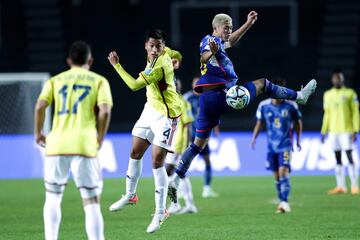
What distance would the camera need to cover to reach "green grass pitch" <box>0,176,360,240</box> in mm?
11414

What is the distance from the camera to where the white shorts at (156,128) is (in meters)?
10.8

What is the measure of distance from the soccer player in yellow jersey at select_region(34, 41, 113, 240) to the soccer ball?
258 centimetres

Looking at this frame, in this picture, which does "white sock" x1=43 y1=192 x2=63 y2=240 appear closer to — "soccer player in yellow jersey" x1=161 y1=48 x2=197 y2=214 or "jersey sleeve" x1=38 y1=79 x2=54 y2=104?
"jersey sleeve" x1=38 y1=79 x2=54 y2=104

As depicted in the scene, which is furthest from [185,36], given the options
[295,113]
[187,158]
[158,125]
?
[158,125]

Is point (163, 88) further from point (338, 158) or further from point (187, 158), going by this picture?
point (338, 158)

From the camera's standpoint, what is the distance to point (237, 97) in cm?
1046

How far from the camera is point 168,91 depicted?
35.5 ft

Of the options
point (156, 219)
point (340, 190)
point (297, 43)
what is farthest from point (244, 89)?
point (297, 43)

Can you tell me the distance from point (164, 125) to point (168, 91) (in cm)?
41

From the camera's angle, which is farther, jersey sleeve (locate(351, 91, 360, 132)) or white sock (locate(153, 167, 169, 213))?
jersey sleeve (locate(351, 91, 360, 132))

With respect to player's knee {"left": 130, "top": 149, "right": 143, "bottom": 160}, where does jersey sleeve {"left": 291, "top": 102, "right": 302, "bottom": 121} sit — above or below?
below

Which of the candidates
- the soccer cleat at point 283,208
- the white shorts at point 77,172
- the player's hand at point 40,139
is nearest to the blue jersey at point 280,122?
the soccer cleat at point 283,208

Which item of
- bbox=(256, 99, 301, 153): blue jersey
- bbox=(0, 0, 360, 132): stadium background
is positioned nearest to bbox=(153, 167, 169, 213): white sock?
bbox=(256, 99, 301, 153): blue jersey

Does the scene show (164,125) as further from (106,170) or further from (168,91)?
(106,170)
